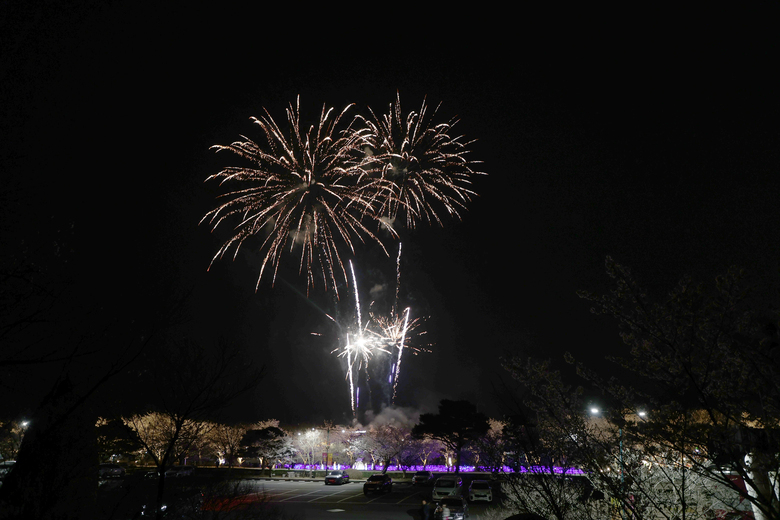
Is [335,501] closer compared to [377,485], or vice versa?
[335,501]

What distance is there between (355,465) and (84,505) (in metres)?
58.2

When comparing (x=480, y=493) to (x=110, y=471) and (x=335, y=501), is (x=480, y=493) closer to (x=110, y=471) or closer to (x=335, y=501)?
(x=335, y=501)

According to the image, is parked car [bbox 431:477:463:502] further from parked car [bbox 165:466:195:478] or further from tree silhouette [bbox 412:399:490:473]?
tree silhouette [bbox 412:399:490:473]

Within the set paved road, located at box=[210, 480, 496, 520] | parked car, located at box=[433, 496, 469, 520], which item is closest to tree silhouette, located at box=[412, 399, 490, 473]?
paved road, located at box=[210, 480, 496, 520]

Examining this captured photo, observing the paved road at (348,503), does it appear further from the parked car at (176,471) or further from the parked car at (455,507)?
the parked car at (176,471)

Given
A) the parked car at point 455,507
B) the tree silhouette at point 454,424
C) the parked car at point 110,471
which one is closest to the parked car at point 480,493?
the parked car at point 455,507

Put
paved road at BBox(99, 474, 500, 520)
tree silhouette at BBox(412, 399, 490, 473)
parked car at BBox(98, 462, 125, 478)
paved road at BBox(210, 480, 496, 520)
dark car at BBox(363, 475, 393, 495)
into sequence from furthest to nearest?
tree silhouette at BBox(412, 399, 490, 473)
dark car at BBox(363, 475, 393, 495)
paved road at BBox(210, 480, 496, 520)
parked car at BBox(98, 462, 125, 478)
paved road at BBox(99, 474, 500, 520)

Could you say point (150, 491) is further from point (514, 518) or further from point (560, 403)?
point (560, 403)

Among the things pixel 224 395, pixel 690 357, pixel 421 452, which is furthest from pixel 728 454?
pixel 421 452

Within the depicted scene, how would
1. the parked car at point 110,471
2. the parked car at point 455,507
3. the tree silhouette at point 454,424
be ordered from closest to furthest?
the parked car at point 110,471, the parked car at point 455,507, the tree silhouette at point 454,424

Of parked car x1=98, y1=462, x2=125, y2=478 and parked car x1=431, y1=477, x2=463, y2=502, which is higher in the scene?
parked car x1=98, y1=462, x2=125, y2=478

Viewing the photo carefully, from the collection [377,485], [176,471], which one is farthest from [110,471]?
[377,485]

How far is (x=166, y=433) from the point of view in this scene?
455 inches

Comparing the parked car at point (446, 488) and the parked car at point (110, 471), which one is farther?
the parked car at point (446, 488)
